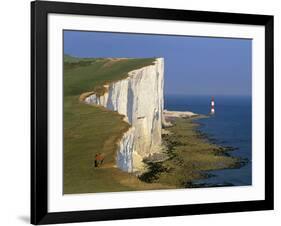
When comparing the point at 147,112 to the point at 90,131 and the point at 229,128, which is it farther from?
the point at 229,128

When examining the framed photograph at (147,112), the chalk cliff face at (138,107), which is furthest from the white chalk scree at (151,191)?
the chalk cliff face at (138,107)

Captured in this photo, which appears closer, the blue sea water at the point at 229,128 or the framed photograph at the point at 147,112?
the framed photograph at the point at 147,112

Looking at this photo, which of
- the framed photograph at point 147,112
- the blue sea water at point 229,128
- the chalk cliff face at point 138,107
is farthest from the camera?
the blue sea water at point 229,128

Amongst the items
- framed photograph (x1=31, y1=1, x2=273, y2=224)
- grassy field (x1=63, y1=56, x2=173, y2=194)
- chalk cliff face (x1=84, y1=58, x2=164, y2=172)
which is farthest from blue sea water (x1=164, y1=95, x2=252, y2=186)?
grassy field (x1=63, y1=56, x2=173, y2=194)

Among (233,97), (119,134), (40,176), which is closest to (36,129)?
(40,176)

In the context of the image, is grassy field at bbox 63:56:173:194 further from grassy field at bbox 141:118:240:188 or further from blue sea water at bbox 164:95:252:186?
blue sea water at bbox 164:95:252:186

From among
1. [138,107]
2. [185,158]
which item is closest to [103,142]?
[138,107]

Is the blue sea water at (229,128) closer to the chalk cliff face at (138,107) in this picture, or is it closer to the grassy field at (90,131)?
the chalk cliff face at (138,107)

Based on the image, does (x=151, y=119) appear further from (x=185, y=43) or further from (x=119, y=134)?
(x=185, y=43)
